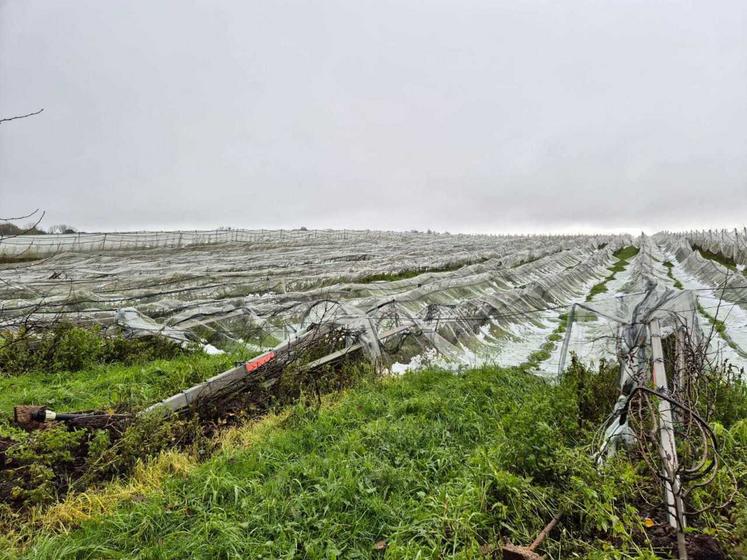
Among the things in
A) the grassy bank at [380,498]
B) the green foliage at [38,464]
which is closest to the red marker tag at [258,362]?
the grassy bank at [380,498]

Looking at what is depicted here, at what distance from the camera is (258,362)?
5449 millimetres

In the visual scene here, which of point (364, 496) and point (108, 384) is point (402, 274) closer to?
point (108, 384)

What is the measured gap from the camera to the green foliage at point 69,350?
6141mm

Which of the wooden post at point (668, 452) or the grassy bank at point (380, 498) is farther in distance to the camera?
the grassy bank at point (380, 498)

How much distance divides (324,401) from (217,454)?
1.62 m

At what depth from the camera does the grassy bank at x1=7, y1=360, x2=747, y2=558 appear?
2576mm

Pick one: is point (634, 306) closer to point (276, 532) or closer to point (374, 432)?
point (374, 432)

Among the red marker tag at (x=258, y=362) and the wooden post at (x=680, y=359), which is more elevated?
the wooden post at (x=680, y=359)

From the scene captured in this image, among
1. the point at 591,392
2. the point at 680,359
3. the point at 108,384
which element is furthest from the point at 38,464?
the point at 680,359

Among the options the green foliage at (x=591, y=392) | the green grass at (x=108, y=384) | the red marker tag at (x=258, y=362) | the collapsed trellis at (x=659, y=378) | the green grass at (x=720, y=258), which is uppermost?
the green grass at (x=720, y=258)

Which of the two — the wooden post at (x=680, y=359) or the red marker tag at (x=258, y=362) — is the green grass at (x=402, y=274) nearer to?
the red marker tag at (x=258, y=362)

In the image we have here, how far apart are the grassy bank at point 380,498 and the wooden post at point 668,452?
0.19 metres

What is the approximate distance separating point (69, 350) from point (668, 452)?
7.61 meters

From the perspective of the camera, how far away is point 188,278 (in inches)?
575
